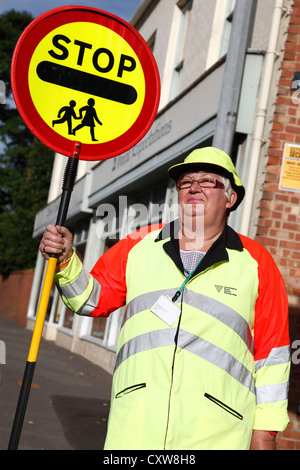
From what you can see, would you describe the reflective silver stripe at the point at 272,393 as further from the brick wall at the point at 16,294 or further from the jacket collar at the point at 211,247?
the brick wall at the point at 16,294

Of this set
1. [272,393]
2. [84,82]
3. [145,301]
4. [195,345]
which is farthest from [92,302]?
[84,82]

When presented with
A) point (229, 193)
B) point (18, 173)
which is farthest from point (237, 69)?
point (18, 173)

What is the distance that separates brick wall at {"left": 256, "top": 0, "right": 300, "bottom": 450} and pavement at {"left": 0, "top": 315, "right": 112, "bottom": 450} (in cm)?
190

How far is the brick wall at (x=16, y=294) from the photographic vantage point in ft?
89.1

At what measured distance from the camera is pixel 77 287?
2.85 metres

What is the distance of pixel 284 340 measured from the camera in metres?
2.87

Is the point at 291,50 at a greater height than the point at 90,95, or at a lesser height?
greater

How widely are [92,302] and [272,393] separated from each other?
2.71 ft

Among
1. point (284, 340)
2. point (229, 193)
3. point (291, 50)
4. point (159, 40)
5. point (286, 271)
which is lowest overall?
point (284, 340)

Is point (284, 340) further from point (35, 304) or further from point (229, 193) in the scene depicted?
point (35, 304)

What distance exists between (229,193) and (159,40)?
1074 centimetres

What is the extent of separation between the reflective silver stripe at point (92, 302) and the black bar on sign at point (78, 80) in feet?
2.64

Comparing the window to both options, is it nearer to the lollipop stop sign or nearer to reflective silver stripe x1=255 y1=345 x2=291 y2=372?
the lollipop stop sign

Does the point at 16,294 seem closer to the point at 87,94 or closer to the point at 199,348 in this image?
the point at 87,94
